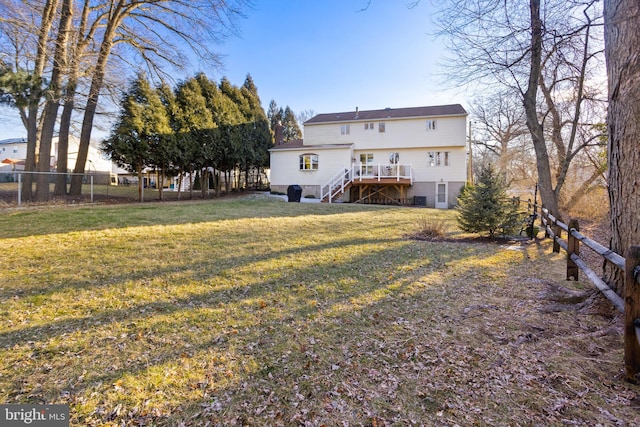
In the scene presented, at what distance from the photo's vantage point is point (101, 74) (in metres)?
14.1

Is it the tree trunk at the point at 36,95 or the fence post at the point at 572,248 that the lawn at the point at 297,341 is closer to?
the fence post at the point at 572,248

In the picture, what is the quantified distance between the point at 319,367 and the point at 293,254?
12.8 feet

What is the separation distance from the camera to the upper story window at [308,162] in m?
23.8

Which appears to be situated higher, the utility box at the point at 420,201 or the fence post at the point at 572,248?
the utility box at the point at 420,201

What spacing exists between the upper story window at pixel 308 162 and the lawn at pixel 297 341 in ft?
59.3

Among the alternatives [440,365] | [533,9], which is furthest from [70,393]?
[533,9]

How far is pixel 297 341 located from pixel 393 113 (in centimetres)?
2417

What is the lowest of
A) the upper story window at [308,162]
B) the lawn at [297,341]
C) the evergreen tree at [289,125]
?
the lawn at [297,341]

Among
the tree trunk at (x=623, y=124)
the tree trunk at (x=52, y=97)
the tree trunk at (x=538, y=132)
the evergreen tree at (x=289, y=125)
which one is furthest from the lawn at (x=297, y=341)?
the evergreen tree at (x=289, y=125)

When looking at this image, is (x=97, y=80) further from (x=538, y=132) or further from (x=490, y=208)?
(x=538, y=132)

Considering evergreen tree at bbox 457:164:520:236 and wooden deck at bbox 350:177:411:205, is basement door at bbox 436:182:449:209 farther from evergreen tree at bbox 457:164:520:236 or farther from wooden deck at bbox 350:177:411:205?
evergreen tree at bbox 457:164:520:236

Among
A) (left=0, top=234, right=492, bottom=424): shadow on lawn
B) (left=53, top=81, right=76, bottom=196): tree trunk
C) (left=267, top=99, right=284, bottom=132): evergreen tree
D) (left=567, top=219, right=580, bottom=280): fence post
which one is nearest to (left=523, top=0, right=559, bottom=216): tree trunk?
(left=567, top=219, right=580, bottom=280): fence post

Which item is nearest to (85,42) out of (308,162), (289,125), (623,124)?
(308,162)

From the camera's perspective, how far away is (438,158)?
23.0 m
